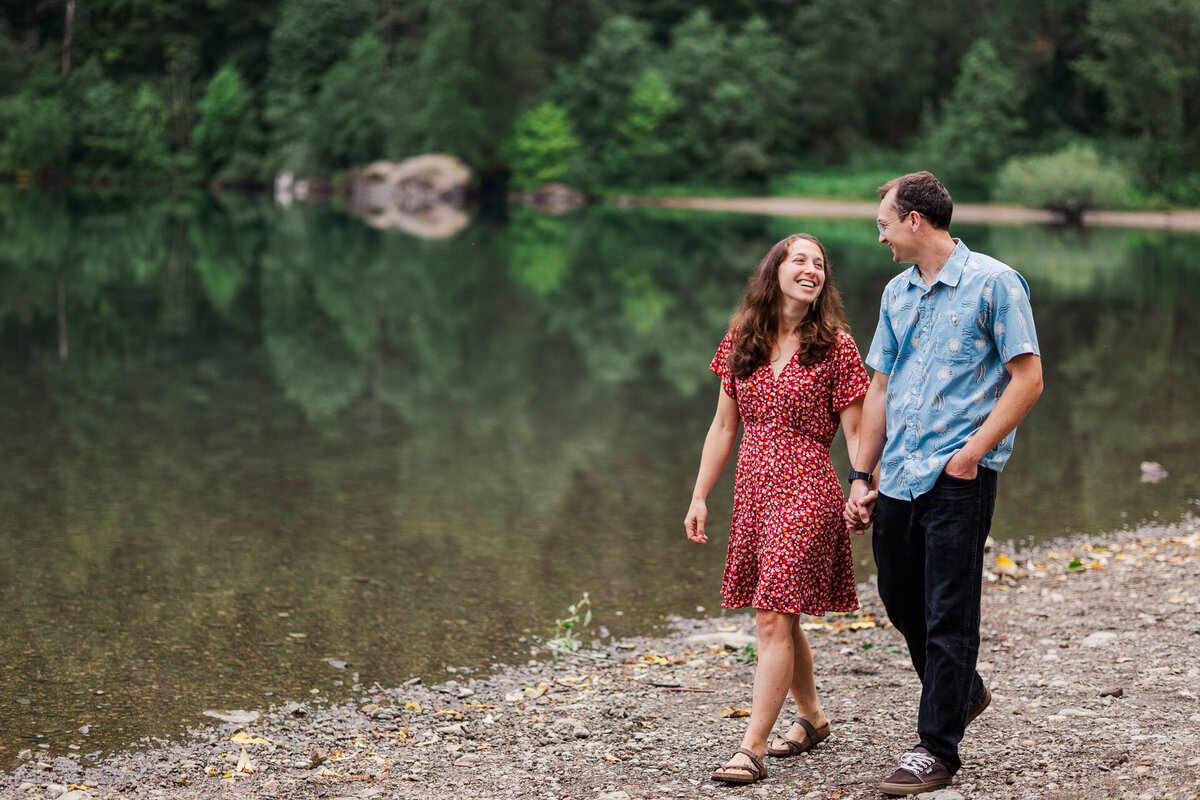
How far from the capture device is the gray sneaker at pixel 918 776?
4328mm

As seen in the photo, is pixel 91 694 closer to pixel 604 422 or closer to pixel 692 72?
pixel 604 422


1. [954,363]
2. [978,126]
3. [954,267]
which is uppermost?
[978,126]

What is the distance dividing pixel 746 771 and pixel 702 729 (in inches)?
27.8

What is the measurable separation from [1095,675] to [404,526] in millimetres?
4724

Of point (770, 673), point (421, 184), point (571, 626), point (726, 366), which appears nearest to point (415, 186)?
point (421, 184)

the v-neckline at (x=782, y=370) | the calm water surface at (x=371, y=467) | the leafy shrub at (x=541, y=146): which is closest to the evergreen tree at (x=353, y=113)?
the leafy shrub at (x=541, y=146)

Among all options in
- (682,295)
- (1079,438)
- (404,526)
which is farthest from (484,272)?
(404,526)

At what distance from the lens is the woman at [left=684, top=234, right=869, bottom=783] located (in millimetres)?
4641

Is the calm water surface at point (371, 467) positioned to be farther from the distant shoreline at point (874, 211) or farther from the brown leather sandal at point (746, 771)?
the distant shoreline at point (874, 211)

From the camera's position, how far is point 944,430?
4.34 meters

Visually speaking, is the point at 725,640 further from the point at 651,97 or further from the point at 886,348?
the point at 651,97

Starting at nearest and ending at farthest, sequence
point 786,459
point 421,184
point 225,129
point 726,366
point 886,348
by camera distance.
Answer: point 886,348 < point 786,459 < point 726,366 < point 421,184 < point 225,129

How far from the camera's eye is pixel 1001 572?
7.56 m

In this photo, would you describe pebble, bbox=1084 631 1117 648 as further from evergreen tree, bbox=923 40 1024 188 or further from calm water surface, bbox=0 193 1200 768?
evergreen tree, bbox=923 40 1024 188
